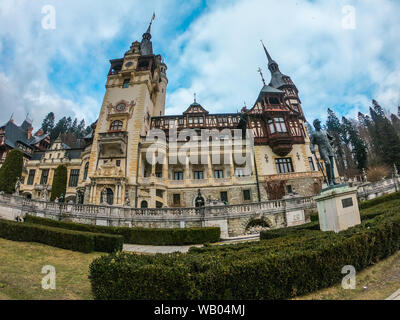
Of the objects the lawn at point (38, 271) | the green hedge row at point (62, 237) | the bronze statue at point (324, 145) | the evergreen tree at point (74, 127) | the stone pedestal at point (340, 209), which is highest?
the evergreen tree at point (74, 127)

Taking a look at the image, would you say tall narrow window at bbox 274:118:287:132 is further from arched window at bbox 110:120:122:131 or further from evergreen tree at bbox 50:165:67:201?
evergreen tree at bbox 50:165:67:201

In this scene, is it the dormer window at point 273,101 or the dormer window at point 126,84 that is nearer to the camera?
the dormer window at point 273,101

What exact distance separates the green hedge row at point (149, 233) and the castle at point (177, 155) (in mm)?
12052

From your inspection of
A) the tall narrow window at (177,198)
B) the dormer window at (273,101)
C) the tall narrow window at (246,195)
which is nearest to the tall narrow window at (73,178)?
the tall narrow window at (177,198)

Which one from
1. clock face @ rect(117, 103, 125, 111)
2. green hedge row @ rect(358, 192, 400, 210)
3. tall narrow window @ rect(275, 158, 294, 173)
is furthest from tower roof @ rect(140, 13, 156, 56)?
green hedge row @ rect(358, 192, 400, 210)

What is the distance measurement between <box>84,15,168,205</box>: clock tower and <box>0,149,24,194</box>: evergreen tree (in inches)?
459

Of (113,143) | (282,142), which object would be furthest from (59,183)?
(282,142)

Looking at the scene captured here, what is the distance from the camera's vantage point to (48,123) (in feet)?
253

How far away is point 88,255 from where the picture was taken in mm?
9492

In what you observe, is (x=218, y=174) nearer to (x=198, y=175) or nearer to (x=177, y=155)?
(x=198, y=175)

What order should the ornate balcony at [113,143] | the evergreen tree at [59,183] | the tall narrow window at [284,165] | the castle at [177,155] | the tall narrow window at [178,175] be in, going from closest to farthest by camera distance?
the castle at [177,155], the ornate balcony at [113,143], the tall narrow window at [284,165], the tall narrow window at [178,175], the evergreen tree at [59,183]

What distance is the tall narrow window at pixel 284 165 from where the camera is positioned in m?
30.6

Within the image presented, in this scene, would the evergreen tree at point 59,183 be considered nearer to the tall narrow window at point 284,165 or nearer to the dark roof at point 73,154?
the dark roof at point 73,154
